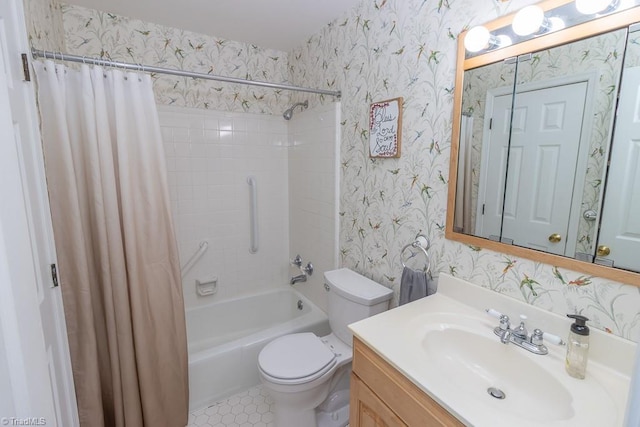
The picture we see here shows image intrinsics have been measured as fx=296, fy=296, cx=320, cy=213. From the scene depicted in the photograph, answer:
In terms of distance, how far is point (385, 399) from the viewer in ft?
3.17

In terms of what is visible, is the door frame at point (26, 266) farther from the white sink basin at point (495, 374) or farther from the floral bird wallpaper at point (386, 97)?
→ the white sink basin at point (495, 374)

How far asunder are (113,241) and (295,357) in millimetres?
1052

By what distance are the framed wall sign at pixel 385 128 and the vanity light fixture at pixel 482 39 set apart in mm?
410

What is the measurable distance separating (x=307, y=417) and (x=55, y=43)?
2410mm

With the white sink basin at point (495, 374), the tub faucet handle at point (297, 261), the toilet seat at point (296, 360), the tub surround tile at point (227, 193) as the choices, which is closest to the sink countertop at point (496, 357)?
the white sink basin at point (495, 374)

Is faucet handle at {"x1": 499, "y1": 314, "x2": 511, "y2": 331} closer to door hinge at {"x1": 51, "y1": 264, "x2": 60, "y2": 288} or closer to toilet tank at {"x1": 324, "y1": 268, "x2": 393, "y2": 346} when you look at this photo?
toilet tank at {"x1": 324, "y1": 268, "x2": 393, "y2": 346}

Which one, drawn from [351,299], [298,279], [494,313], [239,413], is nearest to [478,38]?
[494,313]

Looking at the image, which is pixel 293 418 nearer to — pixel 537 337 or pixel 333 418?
pixel 333 418

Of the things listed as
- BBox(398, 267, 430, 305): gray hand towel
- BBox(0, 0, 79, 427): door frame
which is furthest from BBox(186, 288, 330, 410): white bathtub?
BBox(398, 267, 430, 305): gray hand towel

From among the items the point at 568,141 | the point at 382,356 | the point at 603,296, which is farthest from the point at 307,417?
the point at 568,141

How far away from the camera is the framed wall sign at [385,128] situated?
149 cm

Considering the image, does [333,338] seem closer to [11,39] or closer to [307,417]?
[307,417]

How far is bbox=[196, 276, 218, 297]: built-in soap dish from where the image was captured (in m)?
2.36

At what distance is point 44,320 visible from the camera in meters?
0.96
